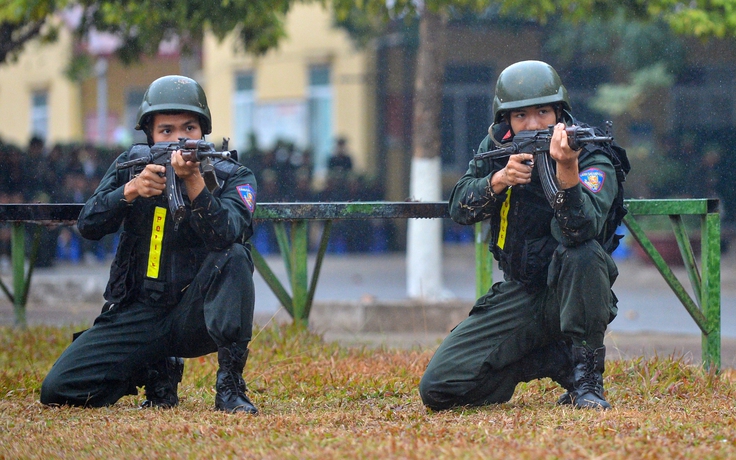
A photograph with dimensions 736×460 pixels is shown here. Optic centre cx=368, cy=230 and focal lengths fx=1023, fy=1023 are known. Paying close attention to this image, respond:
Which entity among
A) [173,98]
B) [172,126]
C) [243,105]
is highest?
[243,105]

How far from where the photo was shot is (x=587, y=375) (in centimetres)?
398

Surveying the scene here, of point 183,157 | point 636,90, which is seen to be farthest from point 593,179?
point 636,90

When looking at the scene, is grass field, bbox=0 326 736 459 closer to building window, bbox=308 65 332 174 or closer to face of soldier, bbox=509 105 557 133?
face of soldier, bbox=509 105 557 133

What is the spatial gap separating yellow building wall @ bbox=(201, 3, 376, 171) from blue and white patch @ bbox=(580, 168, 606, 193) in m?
14.4

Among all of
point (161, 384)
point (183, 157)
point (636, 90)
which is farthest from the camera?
point (636, 90)

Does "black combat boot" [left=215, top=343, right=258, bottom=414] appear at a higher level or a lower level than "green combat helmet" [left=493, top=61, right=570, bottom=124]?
lower

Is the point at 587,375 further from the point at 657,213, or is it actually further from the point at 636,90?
the point at 636,90

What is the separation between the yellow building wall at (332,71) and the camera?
19047 mm

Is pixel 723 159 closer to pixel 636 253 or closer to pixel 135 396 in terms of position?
pixel 636 253

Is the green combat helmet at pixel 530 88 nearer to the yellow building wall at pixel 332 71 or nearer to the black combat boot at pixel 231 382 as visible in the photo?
the black combat boot at pixel 231 382

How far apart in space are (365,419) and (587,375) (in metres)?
0.89

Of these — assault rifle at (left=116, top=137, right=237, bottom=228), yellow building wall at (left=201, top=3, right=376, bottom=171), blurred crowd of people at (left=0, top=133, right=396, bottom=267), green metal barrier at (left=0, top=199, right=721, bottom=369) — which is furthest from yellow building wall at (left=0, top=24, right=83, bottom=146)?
assault rifle at (left=116, top=137, right=237, bottom=228)

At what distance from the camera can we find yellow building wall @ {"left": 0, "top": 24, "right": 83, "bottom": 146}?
25.1m

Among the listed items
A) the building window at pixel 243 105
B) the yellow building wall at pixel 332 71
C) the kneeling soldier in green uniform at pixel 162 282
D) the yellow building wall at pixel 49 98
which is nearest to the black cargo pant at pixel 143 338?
the kneeling soldier in green uniform at pixel 162 282
